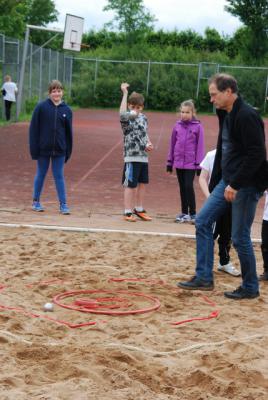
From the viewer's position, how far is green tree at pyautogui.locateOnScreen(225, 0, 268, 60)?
156ft

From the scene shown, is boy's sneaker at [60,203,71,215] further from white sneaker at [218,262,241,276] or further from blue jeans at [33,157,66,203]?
white sneaker at [218,262,241,276]

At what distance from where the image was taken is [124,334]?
5094mm

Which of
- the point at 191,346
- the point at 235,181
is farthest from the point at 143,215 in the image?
the point at 191,346

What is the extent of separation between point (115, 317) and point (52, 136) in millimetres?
5104

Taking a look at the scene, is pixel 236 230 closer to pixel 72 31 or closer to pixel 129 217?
pixel 129 217

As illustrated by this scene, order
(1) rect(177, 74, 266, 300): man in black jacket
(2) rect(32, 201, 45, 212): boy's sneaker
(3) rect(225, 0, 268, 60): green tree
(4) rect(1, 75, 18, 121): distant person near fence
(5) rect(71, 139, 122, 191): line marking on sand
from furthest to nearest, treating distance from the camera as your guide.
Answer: (3) rect(225, 0, 268, 60): green tree, (4) rect(1, 75, 18, 121): distant person near fence, (5) rect(71, 139, 122, 191): line marking on sand, (2) rect(32, 201, 45, 212): boy's sneaker, (1) rect(177, 74, 266, 300): man in black jacket

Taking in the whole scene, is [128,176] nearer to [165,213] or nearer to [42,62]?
[165,213]

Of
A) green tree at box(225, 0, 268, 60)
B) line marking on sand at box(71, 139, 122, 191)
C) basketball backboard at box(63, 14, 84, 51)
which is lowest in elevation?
line marking on sand at box(71, 139, 122, 191)

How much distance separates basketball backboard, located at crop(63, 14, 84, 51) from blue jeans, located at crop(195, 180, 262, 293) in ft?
89.4

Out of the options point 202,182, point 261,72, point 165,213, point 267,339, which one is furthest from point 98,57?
point 267,339

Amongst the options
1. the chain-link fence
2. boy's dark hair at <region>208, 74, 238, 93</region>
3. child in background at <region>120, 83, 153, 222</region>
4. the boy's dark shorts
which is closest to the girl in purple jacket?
child in background at <region>120, 83, 153, 222</region>

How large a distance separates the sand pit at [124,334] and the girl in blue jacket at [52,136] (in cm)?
234

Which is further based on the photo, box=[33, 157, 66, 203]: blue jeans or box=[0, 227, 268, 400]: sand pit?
box=[33, 157, 66, 203]: blue jeans

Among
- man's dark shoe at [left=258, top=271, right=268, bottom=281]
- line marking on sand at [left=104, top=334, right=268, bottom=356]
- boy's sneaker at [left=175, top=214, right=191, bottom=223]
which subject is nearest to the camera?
line marking on sand at [left=104, top=334, right=268, bottom=356]
